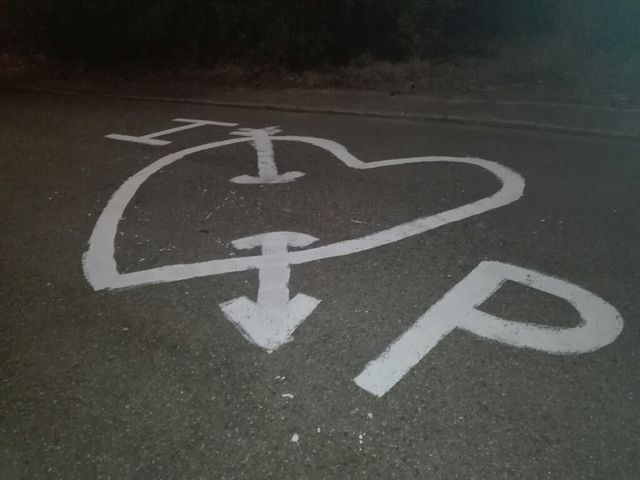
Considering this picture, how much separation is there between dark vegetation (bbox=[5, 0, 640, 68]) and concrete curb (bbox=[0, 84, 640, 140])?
2718mm

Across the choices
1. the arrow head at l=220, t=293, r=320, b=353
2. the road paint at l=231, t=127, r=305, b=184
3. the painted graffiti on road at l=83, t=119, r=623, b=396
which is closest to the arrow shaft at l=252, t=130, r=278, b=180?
the road paint at l=231, t=127, r=305, b=184

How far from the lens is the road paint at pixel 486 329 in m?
3.13

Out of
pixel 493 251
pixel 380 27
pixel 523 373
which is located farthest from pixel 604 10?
pixel 523 373

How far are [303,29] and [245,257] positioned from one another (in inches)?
375

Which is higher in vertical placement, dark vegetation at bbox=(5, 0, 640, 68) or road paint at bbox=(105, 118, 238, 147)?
dark vegetation at bbox=(5, 0, 640, 68)

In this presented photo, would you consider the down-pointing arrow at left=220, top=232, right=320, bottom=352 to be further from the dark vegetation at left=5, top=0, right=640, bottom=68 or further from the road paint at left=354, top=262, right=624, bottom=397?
the dark vegetation at left=5, top=0, right=640, bottom=68

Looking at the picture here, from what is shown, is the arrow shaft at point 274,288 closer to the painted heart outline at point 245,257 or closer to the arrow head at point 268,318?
the arrow head at point 268,318

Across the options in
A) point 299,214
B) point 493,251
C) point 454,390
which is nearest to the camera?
point 454,390

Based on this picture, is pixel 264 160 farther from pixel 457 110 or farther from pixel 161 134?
pixel 457 110

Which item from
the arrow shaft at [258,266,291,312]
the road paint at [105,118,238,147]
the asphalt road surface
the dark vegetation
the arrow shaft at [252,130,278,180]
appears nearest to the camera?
the asphalt road surface

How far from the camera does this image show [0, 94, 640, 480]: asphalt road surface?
105 inches

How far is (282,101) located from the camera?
9.79 metres

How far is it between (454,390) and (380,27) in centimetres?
1113

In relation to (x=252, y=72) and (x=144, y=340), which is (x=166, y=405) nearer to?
(x=144, y=340)
